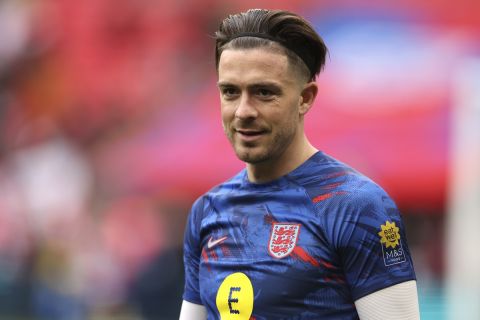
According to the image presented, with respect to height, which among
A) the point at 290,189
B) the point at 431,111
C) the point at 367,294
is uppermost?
the point at 431,111

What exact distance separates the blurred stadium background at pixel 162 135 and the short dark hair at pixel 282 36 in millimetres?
5725

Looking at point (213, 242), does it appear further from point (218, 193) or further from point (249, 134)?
point (249, 134)

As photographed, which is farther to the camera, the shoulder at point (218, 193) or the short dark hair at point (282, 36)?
the shoulder at point (218, 193)

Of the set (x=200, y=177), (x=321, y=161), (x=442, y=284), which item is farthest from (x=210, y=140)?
(x=321, y=161)

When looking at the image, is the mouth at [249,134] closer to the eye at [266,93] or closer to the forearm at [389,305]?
the eye at [266,93]

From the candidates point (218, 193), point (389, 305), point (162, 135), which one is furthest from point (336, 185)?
point (162, 135)

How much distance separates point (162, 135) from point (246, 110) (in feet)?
35.8

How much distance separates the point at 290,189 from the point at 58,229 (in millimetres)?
10896

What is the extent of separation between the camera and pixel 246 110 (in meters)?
3.46

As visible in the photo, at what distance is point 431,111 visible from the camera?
11930mm

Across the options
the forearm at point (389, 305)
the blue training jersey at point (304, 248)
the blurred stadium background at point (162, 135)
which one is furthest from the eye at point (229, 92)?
the blurred stadium background at point (162, 135)

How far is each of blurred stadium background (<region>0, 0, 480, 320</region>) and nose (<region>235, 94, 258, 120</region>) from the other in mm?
5873

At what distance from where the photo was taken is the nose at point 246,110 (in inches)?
136

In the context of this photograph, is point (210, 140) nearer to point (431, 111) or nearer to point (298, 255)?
point (431, 111)
